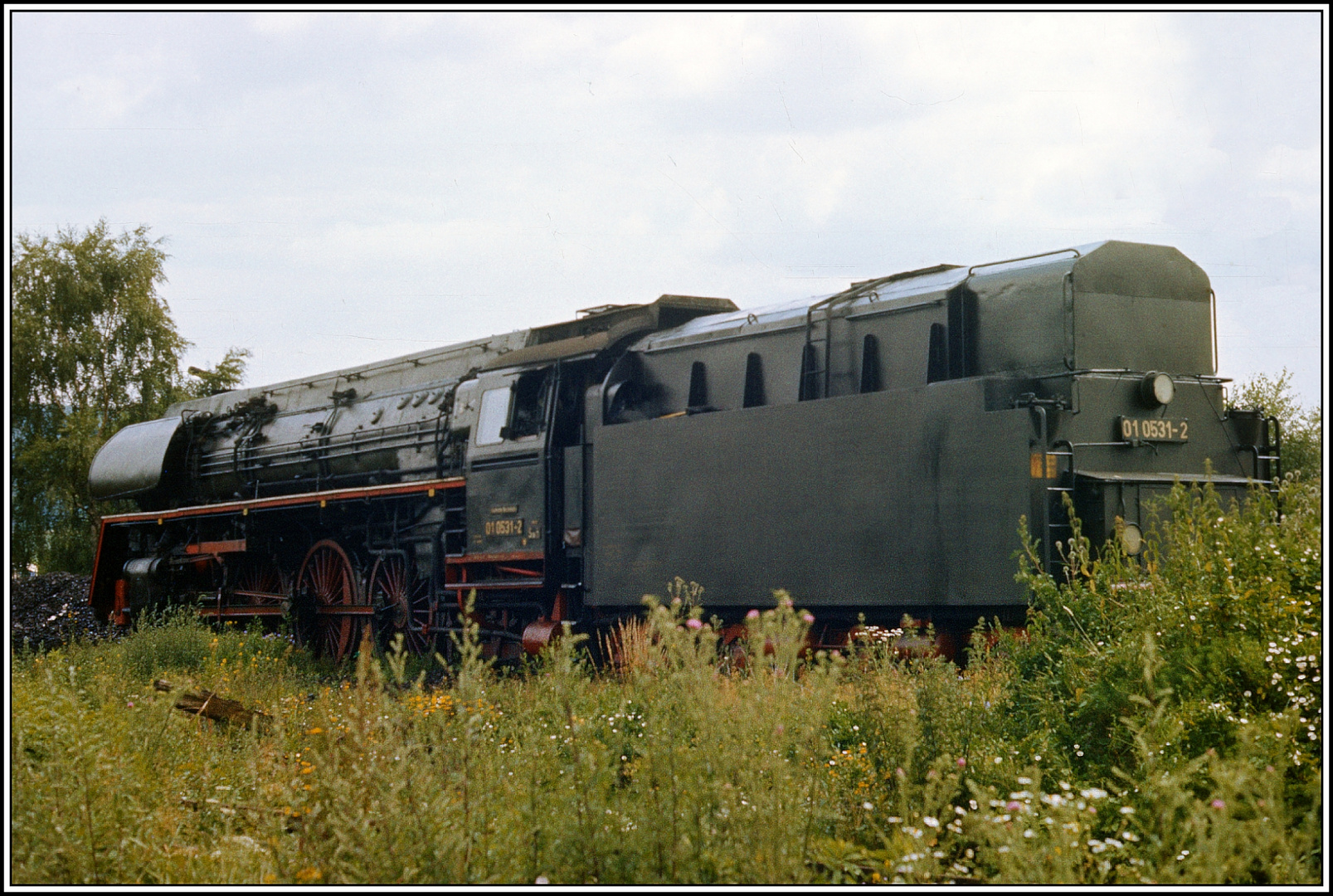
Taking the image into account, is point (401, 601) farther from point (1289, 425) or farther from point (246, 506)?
point (1289, 425)

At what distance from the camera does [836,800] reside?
4805mm

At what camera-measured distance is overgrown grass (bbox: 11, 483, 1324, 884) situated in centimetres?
364

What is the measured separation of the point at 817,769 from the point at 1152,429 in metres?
5.08

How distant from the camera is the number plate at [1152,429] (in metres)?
7.88

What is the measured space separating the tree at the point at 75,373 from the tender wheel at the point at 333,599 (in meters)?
13.2

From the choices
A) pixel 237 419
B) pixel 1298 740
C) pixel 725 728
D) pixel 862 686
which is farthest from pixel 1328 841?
pixel 237 419

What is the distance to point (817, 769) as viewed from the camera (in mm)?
3975

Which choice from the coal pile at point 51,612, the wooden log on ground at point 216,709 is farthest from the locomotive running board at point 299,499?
the wooden log on ground at point 216,709

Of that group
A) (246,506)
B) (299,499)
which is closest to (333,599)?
(299,499)

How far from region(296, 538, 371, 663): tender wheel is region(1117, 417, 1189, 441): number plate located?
9193 mm

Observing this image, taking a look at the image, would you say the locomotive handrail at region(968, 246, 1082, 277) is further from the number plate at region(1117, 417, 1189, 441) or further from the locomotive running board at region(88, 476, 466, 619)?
the locomotive running board at region(88, 476, 466, 619)

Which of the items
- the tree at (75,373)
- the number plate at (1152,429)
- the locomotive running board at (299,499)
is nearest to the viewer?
the number plate at (1152,429)

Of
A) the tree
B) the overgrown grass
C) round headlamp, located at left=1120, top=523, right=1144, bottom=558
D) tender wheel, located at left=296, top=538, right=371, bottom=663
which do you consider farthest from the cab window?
the tree

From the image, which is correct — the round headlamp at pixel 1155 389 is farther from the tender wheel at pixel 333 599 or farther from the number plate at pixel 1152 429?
the tender wheel at pixel 333 599
